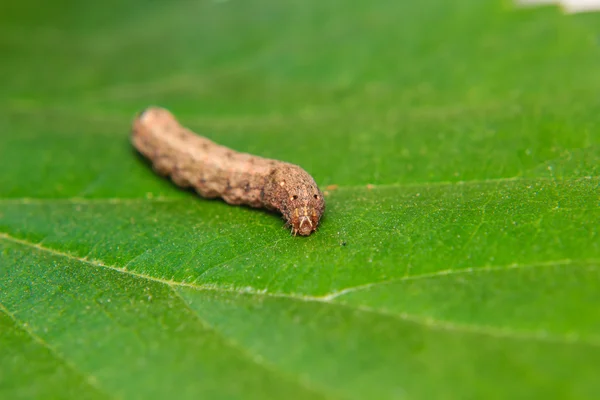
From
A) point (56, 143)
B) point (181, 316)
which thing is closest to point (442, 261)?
point (181, 316)

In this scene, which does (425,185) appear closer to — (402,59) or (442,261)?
(442,261)

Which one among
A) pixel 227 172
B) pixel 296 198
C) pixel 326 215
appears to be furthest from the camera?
pixel 227 172

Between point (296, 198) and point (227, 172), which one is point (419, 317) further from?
point (227, 172)

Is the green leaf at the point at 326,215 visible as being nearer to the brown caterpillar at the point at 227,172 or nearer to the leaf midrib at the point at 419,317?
the leaf midrib at the point at 419,317

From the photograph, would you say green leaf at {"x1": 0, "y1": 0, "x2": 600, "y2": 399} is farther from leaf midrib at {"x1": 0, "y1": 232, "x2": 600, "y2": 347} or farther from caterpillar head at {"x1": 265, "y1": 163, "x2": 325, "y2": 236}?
caterpillar head at {"x1": 265, "y1": 163, "x2": 325, "y2": 236}

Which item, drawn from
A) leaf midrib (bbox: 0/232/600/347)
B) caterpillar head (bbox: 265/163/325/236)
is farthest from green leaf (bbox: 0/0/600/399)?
caterpillar head (bbox: 265/163/325/236)

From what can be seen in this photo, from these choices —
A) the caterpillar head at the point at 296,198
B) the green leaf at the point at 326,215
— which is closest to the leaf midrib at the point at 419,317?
the green leaf at the point at 326,215

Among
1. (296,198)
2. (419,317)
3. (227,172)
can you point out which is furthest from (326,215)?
(419,317)
